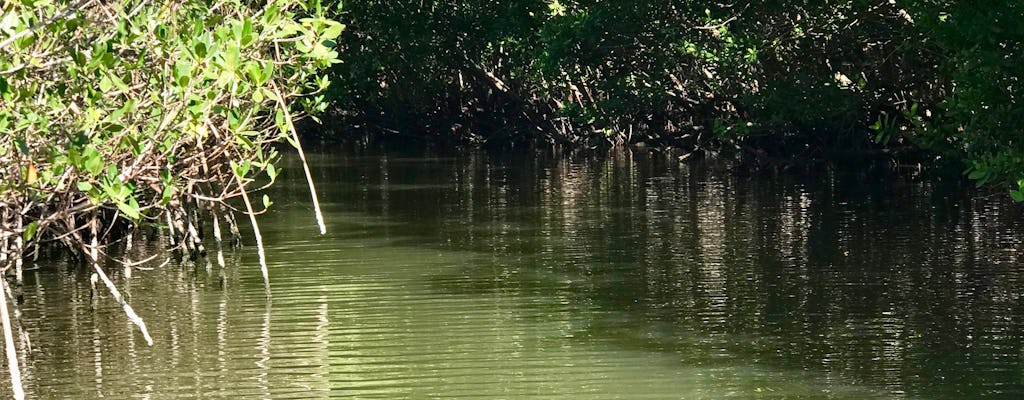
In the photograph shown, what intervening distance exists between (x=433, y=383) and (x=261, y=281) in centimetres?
398

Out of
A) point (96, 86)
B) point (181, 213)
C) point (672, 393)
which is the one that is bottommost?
point (672, 393)

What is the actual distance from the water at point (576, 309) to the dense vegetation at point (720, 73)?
103 centimetres

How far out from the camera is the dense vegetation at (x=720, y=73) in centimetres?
1221

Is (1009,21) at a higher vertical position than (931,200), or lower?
higher

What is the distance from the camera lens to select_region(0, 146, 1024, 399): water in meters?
8.53

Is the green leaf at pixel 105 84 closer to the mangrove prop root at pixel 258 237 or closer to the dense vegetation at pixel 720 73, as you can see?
the mangrove prop root at pixel 258 237

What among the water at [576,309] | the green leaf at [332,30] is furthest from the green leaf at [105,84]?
the water at [576,309]

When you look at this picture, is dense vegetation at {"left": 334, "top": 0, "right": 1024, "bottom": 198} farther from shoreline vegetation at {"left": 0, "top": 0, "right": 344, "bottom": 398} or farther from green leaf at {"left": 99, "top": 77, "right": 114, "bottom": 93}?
green leaf at {"left": 99, "top": 77, "right": 114, "bottom": 93}

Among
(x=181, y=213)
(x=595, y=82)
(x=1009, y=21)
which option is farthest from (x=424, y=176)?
(x=1009, y=21)

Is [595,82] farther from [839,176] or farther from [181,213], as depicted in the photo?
[181,213]

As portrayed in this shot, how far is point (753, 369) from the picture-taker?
8.69m

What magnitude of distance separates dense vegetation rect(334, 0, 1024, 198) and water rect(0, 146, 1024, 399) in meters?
1.03

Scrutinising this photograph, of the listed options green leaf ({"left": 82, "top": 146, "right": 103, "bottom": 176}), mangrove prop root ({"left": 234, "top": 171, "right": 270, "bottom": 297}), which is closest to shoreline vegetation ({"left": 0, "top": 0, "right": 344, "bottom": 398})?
green leaf ({"left": 82, "top": 146, "right": 103, "bottom": 176})

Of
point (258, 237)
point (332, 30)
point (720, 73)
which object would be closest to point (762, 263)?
point (258, 237)
